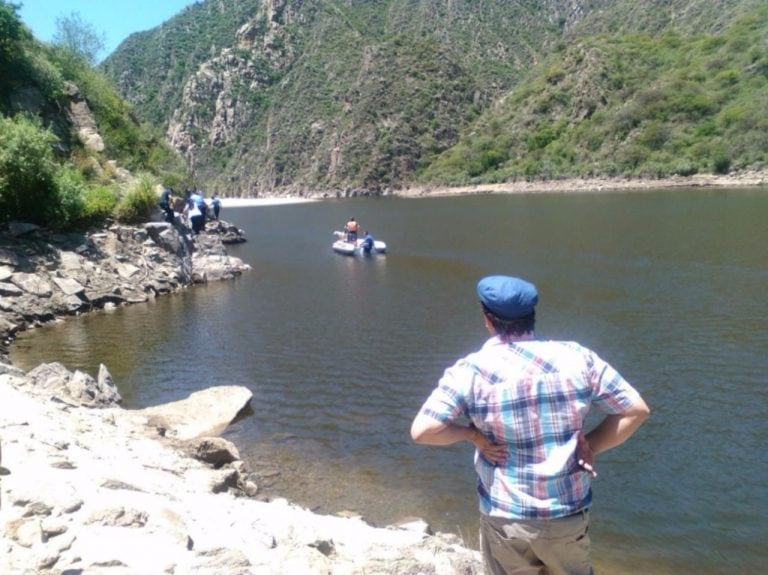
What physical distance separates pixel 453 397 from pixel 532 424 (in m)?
0.49

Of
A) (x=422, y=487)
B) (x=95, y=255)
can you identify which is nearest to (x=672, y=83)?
(x=95, y=255)

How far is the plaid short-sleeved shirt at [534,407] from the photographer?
389 cm

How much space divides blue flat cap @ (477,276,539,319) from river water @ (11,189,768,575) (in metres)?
6.51

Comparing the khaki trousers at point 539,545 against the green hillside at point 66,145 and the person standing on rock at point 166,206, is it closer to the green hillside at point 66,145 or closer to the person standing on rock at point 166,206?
the green hillside at point 66,145

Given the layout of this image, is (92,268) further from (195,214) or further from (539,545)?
(539,545)

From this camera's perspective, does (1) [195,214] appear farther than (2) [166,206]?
Yes

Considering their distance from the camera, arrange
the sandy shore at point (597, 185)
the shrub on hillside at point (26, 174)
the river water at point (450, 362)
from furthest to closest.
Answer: the sandy shore at point (597, 185) → the shrub on hillside at point (26, 174) → the river water at point (450, 362)

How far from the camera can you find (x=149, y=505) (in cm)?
715

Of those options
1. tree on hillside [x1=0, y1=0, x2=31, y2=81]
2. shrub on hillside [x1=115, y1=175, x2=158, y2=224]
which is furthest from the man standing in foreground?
tree on hillside [x1=0, y1=0, x2=31, y2=81]

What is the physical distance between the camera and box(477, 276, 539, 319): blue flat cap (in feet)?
13.3

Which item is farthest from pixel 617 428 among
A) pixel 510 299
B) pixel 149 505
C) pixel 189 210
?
pixel 189 210

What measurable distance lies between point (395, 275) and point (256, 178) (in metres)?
163

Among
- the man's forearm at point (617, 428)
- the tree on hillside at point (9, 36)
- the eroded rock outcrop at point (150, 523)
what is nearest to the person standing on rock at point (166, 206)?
the tree on hillside at point (9, 36)

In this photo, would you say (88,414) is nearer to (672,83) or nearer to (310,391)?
(310,391)
